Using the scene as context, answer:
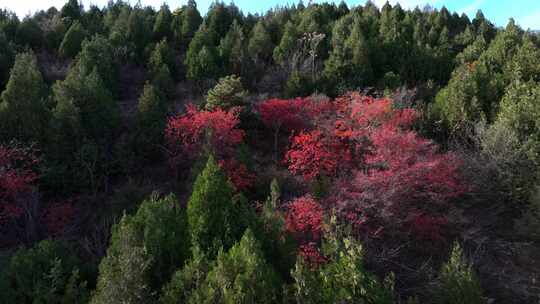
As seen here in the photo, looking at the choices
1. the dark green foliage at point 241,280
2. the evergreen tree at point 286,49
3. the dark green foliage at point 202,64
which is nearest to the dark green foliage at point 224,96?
the dark green foliage at point 202,64

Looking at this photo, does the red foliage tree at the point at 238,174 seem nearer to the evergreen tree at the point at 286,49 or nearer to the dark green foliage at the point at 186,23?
the evergreen tree at the point at 286,49

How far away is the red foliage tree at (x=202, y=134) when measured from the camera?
22.6m

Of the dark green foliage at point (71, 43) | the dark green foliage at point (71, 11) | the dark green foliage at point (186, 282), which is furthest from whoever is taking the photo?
the dark green foliage at point (71, 11)

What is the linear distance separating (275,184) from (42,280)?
326 inches

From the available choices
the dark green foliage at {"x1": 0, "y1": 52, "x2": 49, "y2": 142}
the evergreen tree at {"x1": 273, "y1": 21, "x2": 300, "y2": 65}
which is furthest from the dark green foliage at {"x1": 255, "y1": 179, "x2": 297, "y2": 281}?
the evergreen tree at {"x1": 273, "y1": 21, "x2": 300, "y2": 65}

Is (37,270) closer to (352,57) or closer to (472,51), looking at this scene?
(352,57)

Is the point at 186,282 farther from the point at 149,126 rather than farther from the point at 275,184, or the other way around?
the point at 149,126

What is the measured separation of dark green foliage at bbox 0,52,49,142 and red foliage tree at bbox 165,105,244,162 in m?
6.78

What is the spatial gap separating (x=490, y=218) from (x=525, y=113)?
18.5 ft

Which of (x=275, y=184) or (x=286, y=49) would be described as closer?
(x=275, y=184)

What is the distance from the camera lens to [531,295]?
16.6m

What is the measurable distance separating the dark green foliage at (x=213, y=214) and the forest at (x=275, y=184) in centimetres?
7

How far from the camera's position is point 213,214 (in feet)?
45.5

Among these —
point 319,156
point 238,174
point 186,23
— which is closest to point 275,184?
point 238,174
